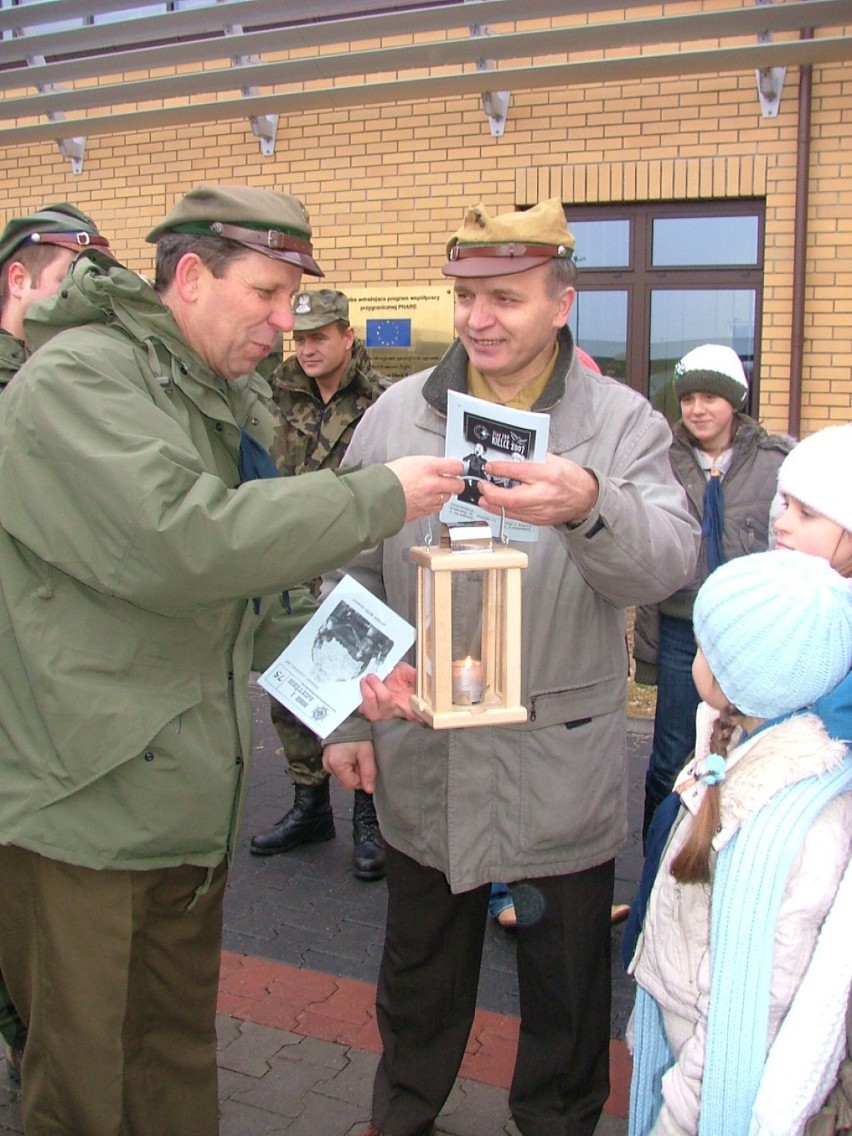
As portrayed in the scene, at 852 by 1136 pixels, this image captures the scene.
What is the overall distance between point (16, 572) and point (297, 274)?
2.90 ft

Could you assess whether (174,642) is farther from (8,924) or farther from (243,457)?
(8,924)

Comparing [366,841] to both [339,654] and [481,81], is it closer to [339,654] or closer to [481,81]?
[339,654]

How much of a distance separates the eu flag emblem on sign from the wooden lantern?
5.80 meters

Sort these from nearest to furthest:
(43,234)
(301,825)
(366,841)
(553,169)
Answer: (43,234)
(366,841)
(301,825)
(553,169)

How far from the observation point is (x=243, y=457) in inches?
93.4

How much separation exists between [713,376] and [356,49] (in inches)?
191

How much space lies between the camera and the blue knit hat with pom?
6.00 feet

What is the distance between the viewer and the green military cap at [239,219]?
2.13m

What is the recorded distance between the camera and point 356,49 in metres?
7.39

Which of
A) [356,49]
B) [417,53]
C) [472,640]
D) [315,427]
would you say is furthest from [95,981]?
[356,49]

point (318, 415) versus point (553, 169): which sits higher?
point (553, 169)

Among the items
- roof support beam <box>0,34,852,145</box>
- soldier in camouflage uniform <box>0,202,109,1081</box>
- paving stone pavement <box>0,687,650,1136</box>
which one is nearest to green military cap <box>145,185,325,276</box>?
soldier in camouflage uniform <box>0,202,109,1081</box>

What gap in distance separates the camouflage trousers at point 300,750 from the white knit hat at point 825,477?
9.03 ft

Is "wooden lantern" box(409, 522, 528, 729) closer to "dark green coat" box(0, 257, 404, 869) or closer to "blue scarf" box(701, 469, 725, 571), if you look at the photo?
"dark green coat" box(0, 257, 404, 869)
